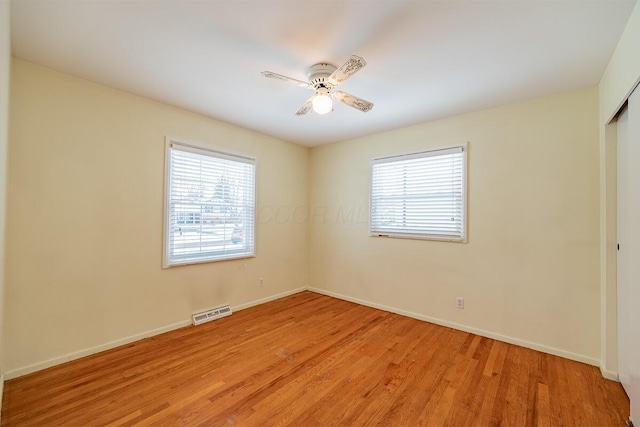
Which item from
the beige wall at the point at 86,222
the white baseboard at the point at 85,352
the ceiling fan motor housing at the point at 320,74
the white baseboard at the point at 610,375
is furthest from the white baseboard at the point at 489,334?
the ceiling fan motor housing at the point at 320,74

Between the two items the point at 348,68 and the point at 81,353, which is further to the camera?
the point at 81,353

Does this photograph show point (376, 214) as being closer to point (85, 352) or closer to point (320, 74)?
point (320, 74)

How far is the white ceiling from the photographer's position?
5.29 feet

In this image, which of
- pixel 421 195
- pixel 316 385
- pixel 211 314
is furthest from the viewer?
pixel 421 195

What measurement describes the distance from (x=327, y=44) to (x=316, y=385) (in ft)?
8.32

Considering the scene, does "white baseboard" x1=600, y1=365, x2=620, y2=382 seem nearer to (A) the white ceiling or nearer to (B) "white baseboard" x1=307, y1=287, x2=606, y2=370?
(B) "white baseboard" x1=307, y1=287, x2=606, y2=370

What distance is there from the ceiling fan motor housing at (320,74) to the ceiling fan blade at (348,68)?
0.25 ft

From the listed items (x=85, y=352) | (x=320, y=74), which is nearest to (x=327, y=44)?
(x=320, y=74)

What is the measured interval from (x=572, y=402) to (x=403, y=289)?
1.87m

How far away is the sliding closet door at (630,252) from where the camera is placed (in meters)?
1.62

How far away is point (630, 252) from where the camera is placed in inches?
70.7

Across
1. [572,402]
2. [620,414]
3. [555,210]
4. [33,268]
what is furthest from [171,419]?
[555,210]

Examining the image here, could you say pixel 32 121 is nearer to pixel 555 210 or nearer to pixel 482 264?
pixel 482 264

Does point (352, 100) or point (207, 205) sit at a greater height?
point (352, 100)
